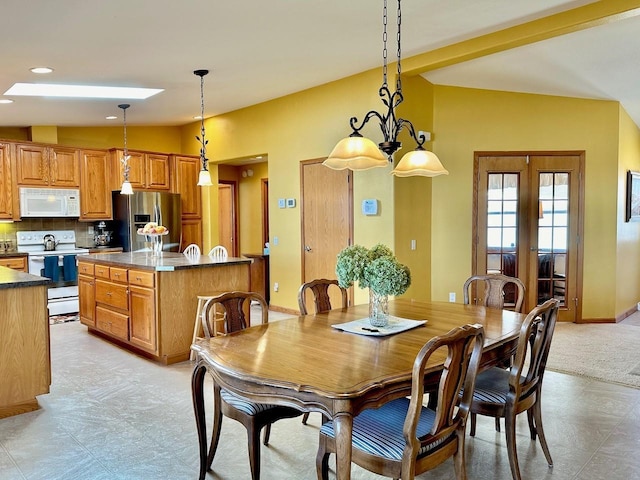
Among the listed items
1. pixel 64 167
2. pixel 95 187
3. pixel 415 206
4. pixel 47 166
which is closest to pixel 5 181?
pixel 47 166

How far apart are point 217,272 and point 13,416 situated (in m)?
1.95

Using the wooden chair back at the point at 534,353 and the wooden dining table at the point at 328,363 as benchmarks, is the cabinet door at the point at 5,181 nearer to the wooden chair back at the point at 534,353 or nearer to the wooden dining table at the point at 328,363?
the wooden dining table at the point at 328,363

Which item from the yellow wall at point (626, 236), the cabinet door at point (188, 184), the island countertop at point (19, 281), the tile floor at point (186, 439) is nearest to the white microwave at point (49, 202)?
the cabinet door at point (188, 184)

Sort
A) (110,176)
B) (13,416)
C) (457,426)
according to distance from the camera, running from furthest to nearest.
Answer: (110,176) < (13,416) < (457,426)

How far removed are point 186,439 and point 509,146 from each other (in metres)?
4.86

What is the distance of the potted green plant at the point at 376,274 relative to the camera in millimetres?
2406

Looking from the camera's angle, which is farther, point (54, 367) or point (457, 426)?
point (54, 367)

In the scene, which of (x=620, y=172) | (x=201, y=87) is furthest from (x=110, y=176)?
(x=620, y=172)

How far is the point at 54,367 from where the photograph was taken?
4172 mm

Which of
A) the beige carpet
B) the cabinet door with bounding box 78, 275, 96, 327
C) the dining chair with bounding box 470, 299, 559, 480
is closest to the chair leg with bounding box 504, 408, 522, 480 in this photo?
the dining chair with bounding box 470, 299, 559, 480

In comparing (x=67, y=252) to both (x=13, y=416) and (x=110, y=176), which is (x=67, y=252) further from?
(x=13, y=416)

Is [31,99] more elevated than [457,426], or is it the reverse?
[31,99]

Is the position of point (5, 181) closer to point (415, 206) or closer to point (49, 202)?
point (49, 202)

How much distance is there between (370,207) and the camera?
5262 mm
